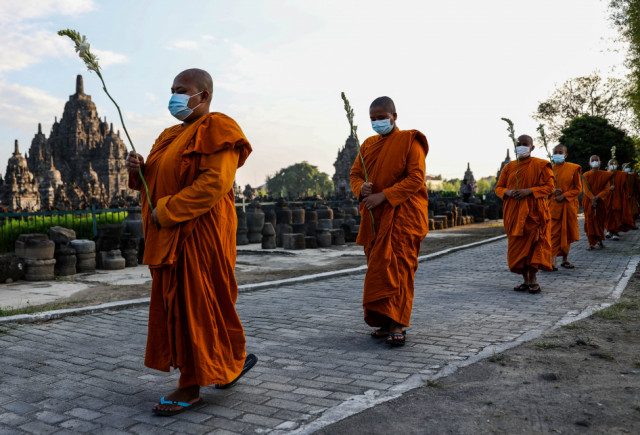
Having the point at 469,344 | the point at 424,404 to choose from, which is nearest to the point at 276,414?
the point at 424,404

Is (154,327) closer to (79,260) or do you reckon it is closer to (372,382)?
(372,382)

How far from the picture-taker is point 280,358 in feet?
14.3

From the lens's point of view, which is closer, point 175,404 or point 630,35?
point 175,404

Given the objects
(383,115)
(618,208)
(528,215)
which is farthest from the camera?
(618,208)

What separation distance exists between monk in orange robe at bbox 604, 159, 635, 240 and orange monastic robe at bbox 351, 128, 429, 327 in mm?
11627

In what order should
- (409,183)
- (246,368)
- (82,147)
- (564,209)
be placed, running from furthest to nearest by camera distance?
(82,147) → (564,209) → (409,183) → (246,368)

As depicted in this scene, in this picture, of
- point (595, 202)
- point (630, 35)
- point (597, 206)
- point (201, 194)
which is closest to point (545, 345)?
point (201, 194)

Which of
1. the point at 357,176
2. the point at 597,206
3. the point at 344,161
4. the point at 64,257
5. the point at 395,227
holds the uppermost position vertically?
the point at 344,161

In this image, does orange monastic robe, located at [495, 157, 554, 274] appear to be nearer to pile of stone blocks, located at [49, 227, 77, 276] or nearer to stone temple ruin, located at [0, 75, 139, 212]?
pile of stone blocks, located at [49, 227, 77, 276]

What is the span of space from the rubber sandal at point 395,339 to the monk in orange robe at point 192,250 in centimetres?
150

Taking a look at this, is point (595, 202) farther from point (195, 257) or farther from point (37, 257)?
point (195, 257)

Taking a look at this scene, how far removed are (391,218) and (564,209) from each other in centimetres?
597

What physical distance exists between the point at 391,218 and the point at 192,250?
201cm

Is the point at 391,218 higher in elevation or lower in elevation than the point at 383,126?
lower
